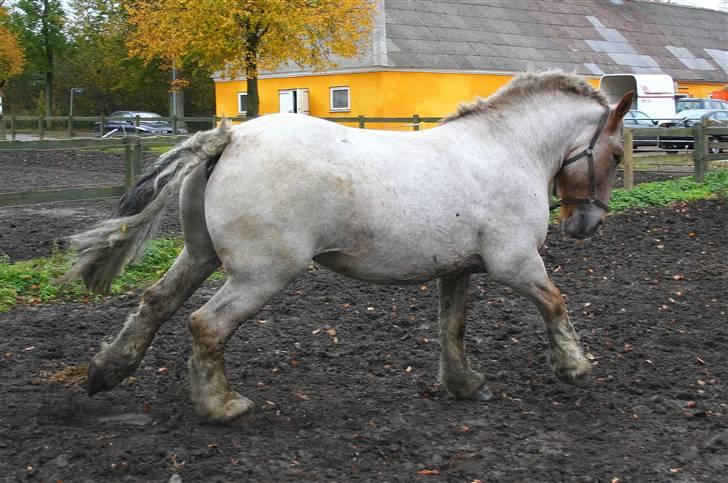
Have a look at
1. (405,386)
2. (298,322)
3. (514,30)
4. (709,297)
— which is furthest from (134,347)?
(514,30)

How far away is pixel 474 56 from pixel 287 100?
23.6ft

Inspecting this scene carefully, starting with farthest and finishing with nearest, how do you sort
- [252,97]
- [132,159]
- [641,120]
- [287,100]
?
[287,100] < [641,120] < [252,97] < [132,159]

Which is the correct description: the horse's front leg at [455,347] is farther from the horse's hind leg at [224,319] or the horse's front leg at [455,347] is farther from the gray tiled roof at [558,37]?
the gray tiled roof at [558,37]

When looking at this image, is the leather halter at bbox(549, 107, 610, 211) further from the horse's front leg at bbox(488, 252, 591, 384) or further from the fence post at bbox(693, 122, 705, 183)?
the fence post at bbox(693, 122, 705, 183)

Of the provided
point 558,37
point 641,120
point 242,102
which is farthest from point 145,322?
point 558,37

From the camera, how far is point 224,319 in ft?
14.8

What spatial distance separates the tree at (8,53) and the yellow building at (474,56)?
10.4 meters

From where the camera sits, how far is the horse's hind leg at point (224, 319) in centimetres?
449

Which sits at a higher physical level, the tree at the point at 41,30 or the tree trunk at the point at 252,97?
the tree at the point at 41,30

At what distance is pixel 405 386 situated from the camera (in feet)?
18.1

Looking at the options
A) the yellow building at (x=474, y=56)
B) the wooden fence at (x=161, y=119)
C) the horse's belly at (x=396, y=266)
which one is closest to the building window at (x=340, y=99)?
the yellow building at (x=474, y=56)

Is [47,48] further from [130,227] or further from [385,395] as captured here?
[385,395]

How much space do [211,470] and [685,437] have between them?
2.38 metres

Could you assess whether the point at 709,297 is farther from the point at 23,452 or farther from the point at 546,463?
the point at 23,452
